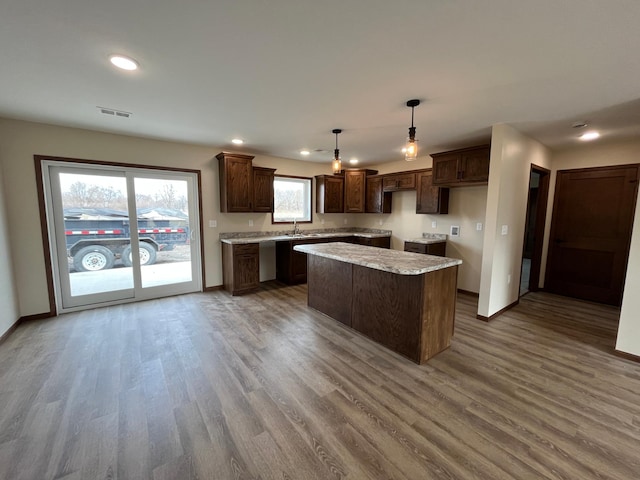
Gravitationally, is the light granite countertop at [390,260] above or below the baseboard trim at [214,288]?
above

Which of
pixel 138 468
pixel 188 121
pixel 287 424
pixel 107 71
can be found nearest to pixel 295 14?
pixel 107 71

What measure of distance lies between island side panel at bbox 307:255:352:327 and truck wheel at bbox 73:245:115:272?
2.94 meters

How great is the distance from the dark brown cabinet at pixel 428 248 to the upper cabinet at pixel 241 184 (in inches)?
108

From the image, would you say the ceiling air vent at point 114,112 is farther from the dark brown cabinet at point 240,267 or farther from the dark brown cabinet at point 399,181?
the dark brown cabinet at point 399,181

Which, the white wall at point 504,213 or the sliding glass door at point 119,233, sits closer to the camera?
the white wall at point 504,213

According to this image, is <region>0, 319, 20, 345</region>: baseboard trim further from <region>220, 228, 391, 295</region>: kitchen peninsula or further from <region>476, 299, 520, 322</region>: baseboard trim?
<region>476, 299, 520, 322</region>: baseboard trim

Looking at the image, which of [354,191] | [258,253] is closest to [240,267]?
[258,253]

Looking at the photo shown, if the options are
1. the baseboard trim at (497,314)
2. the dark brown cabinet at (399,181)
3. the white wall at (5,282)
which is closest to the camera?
the white wall at (5,282)

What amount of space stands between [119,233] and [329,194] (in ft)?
12.4

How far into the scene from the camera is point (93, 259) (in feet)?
12.3

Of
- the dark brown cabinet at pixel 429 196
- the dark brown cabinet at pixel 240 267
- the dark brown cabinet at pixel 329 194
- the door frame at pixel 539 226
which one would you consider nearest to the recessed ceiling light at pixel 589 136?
the door frame at pixel 539 226

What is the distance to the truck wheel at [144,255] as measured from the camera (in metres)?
3.94

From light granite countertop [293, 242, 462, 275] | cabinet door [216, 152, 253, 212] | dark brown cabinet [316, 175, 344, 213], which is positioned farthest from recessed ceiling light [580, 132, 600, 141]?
cabinet door [216, 152, 253, 212]

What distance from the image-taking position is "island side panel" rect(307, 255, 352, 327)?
3146 mm
